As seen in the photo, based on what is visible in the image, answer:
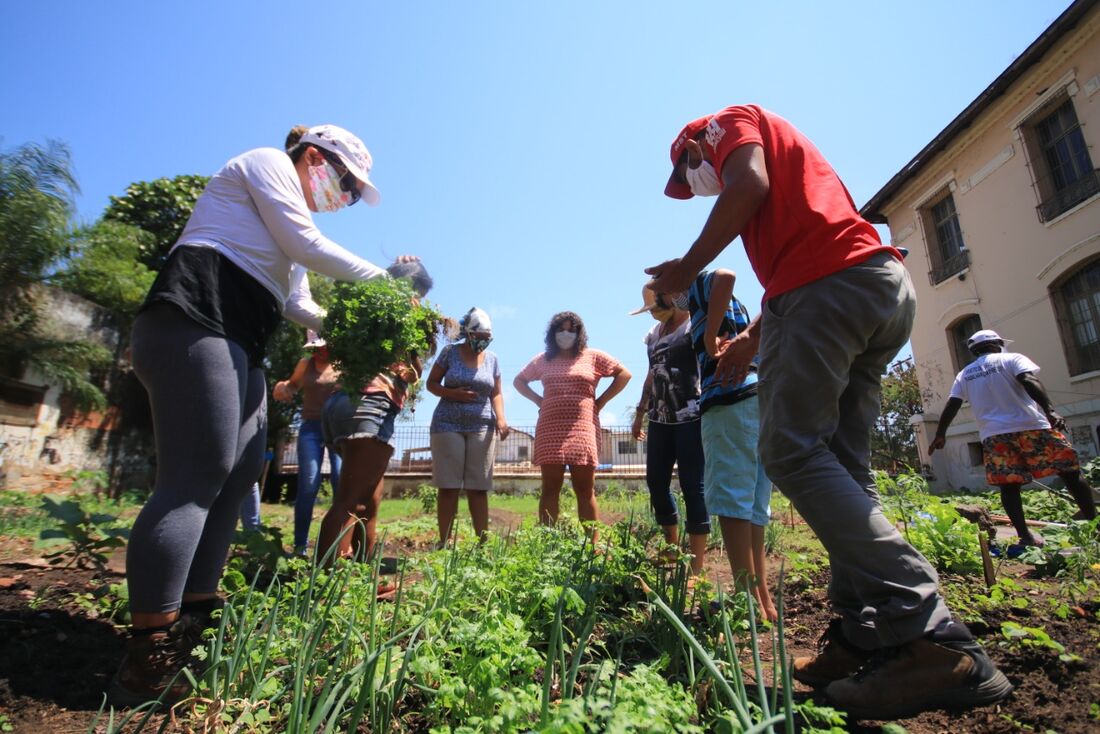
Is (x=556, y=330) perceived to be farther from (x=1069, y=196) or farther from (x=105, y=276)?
(x=1069, y=196)

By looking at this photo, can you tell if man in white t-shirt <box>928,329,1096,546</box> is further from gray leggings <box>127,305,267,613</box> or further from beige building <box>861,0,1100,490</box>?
beige building <box>861,0,1100,490</box>

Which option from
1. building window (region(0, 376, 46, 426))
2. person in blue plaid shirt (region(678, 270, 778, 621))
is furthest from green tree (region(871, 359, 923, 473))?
building window (region(0, 376, 46, 426))

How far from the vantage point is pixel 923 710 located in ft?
4.62

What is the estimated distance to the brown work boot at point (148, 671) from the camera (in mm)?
1546

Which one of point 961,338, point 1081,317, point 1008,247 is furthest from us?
point 961,338

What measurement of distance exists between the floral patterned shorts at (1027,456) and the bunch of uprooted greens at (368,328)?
4672 millimetres

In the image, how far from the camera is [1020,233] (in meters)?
11.1

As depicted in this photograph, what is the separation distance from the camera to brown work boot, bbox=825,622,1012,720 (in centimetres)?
141

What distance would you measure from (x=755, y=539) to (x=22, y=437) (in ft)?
→ 31.7

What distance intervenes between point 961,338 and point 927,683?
14467 millimetres

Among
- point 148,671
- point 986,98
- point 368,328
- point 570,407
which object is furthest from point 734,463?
point 986,98

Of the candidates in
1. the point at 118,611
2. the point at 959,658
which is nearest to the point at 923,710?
the point at 959,658

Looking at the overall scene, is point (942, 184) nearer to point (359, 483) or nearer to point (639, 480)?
point (639, 480)

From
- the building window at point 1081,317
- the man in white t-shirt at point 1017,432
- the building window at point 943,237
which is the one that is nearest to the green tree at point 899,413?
the building window at point 943,237
